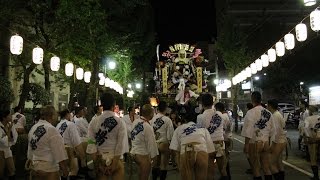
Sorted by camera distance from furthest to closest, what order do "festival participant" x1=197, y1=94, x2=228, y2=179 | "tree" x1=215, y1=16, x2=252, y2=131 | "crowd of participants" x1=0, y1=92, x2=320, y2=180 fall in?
"tree" x1=215, y1=16, x2=252, y2=131, "festival participant" x1=197, y1=94, x2=228, y2=179, "crowd of participants" x1=0, y1=92, x2=320, y2=180

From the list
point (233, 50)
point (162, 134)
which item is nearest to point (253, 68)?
point (233, 50)

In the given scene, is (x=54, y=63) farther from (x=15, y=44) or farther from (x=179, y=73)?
(x=179, y=73)

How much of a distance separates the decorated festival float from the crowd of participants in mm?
35717

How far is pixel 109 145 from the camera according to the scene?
7.09 m

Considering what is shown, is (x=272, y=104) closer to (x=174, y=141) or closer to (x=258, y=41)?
(x=174, y=141)

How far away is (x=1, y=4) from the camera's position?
17.3m

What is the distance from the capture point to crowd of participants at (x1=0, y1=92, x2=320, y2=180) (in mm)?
6676

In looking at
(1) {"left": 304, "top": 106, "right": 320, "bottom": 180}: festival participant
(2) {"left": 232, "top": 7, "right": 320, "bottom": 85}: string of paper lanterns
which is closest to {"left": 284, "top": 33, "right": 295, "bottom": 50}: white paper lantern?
(2) {"left": 232, "top": 7, "right": 320, "bottom": 85}: string of paper lanterns

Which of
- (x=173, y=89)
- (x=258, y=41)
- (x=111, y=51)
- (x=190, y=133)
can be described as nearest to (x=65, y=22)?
(x=111, y=51)

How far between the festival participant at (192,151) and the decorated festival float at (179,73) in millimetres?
39341

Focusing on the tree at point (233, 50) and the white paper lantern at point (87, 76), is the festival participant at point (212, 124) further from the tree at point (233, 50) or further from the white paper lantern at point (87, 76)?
the tree at point (233, 50)

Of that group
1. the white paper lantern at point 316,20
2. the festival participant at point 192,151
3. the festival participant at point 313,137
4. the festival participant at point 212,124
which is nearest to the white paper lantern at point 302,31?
the white paper lantern at point 316,20

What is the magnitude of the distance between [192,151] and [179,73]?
138ft

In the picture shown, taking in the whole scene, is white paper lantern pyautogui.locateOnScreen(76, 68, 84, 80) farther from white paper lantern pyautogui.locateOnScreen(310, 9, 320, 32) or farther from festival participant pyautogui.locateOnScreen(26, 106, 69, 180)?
festival participant pyautogui.locateOnScreen(26, 106, 69, 180)
